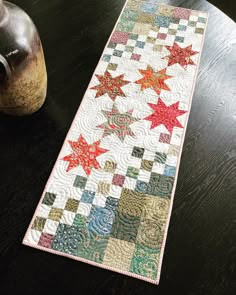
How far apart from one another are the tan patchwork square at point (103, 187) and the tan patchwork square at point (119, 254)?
0.12 m

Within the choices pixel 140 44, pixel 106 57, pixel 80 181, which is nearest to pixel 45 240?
pixel 80 181

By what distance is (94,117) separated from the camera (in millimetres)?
892

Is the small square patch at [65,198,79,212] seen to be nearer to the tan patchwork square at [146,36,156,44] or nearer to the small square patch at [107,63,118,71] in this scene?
the small square patch at [107,63,118,71]

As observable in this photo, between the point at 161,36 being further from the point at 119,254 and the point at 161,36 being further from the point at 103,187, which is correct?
the point at 119,254

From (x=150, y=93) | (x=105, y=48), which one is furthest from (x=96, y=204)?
(x=105, y=48)

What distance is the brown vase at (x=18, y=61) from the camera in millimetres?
692

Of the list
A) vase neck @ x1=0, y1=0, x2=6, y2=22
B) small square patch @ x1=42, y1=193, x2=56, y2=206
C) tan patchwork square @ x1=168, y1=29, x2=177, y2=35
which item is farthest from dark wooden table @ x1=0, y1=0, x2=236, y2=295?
vase neck @ x1=0, y1=0, x2=6, y2=22

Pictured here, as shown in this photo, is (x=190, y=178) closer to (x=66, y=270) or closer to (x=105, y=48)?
(x=66, y=270)

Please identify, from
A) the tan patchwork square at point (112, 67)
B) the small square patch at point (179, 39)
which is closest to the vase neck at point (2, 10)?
the tan patchwork square at point (112, 67)

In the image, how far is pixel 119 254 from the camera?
67 centimetres

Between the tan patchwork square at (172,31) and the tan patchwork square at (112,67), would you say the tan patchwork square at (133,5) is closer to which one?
the tan patchwork square at (172,31)

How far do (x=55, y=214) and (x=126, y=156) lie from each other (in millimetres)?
230

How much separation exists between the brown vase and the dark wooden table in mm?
81

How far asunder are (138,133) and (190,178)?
188 mm
